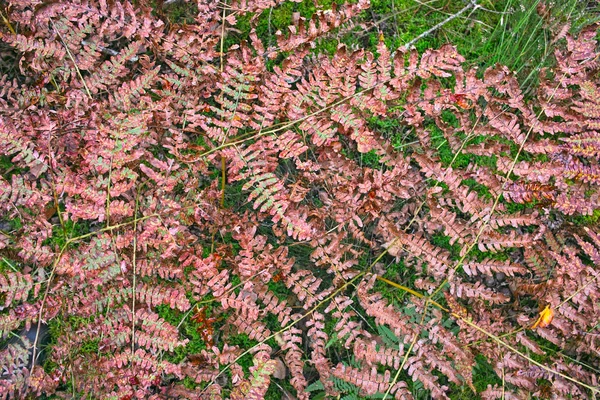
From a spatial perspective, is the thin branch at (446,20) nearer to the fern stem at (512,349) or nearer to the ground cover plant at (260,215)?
the ground cover plant at (260,215)

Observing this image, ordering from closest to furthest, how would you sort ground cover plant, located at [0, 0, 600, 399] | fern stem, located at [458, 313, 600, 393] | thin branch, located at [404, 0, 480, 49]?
1. ground cover plant, located at [0, 0, 600, 399]
2. fern stem, located at [458, 313, 600, 393]
3. thin branch, located at [404, 0, 480, 49]

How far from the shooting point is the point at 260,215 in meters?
3.28

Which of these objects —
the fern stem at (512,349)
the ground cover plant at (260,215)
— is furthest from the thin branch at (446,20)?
the fern stem at (512,349)

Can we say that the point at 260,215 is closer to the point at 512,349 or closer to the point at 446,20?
the point at 512,349

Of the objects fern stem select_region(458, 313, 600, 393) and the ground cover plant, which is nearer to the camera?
the ground cover plant

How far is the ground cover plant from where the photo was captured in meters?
2.94

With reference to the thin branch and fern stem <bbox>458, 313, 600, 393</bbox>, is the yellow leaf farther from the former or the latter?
the thin branch

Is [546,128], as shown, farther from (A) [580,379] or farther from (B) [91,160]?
(B) [91,160]

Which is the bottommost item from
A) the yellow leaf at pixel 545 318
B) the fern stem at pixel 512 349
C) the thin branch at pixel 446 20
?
the fern stem at pixel 512 349

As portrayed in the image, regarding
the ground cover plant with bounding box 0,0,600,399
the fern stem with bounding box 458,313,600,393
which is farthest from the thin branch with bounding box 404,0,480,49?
the fern stem with bounding box 458,313,600,393

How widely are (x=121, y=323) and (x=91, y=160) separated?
92 cm

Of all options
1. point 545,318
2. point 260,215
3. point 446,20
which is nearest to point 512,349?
point 545,318

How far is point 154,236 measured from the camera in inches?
120

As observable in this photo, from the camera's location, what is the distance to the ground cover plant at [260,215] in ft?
9.64
